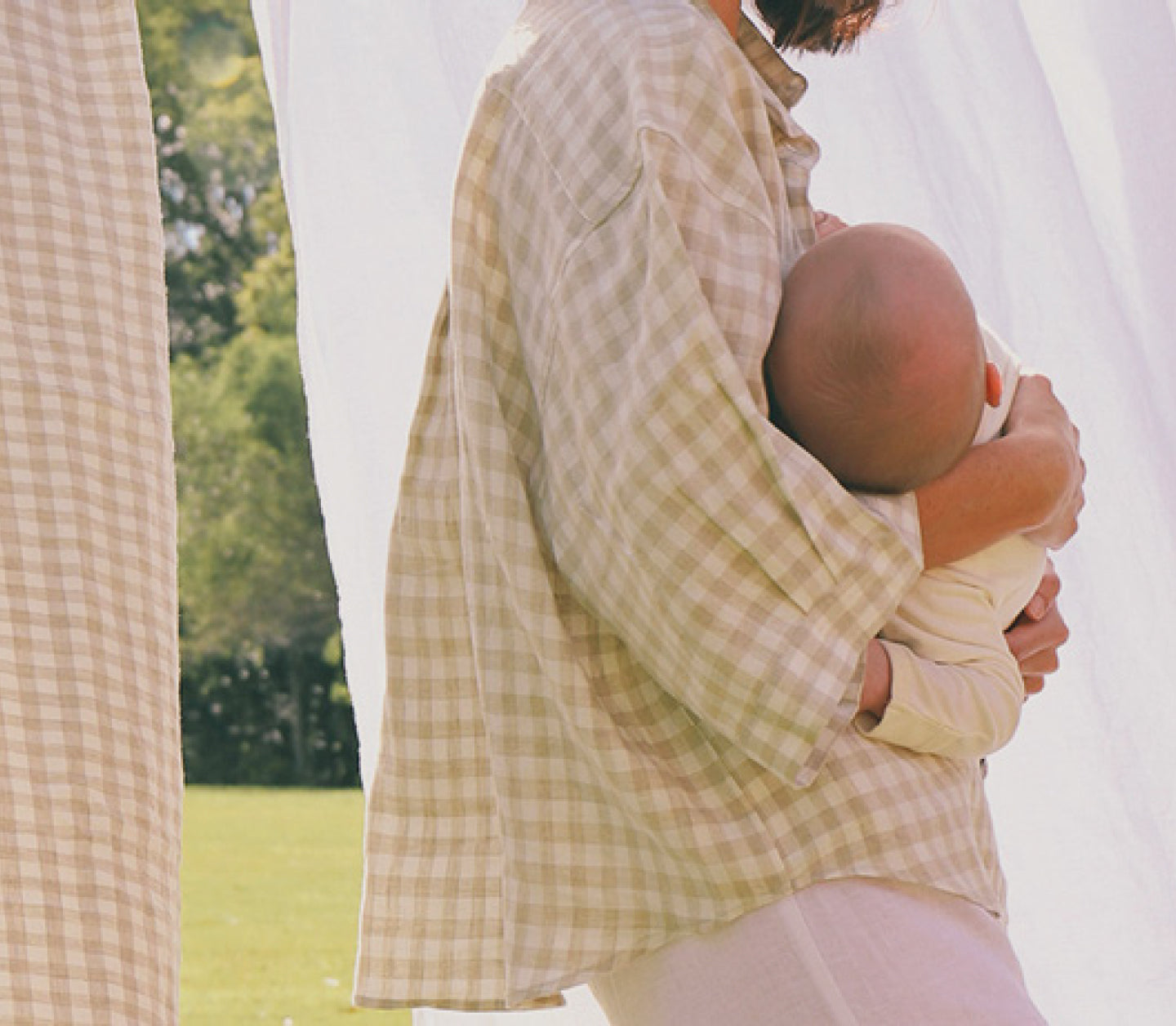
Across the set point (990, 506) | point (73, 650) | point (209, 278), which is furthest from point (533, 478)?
point (209, 278)

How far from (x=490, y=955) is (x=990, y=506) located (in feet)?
1.57

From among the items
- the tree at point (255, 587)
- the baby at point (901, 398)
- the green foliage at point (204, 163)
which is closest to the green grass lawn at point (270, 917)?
the baby at point (901, 398)

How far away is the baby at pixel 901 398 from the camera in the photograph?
4.10 ft

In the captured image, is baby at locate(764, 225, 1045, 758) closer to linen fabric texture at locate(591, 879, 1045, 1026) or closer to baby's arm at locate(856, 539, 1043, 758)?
baby's arm at locate(856, 539, 1043, 758)

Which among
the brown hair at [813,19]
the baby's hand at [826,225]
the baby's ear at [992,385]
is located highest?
the brown hair at [813,19]

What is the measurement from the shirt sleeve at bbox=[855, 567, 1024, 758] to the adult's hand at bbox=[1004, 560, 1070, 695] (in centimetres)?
6

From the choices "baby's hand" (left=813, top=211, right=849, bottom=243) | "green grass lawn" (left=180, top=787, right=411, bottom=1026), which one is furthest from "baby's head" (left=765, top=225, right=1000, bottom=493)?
"green grass lawn" (left=180, top=787, right=411, bottom=1026)

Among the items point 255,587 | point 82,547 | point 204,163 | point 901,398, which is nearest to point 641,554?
point 901,398

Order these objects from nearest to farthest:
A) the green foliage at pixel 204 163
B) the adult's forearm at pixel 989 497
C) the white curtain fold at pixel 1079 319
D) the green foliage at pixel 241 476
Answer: the adult's forearm at pixel 989 497 < the white curtain fold at pixel 1079 319 < the green foliage at pixel 241 476 < the green foliage at pixel 204 163

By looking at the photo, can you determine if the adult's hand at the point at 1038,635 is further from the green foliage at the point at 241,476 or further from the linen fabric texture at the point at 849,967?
the green foliage at the point at 241,476

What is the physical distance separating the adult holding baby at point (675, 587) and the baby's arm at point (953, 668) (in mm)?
17

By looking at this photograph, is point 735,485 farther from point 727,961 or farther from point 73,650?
point 73,650

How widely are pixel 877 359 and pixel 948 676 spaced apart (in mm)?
213

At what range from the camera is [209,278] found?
1917 cm
